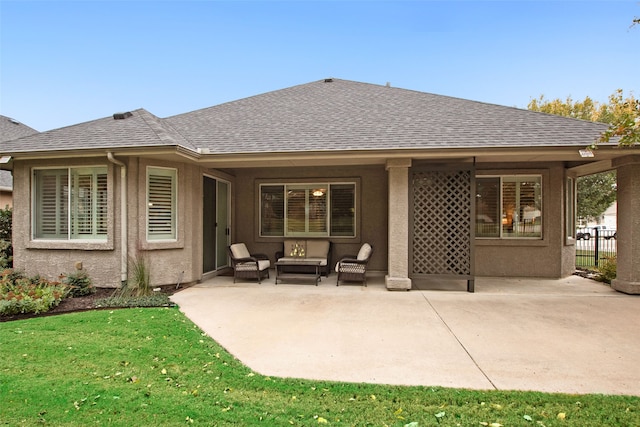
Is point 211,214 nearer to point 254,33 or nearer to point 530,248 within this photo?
point 530,248

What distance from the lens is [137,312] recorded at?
5484 millimetres

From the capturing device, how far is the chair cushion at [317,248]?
9188mm

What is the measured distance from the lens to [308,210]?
9.73 m

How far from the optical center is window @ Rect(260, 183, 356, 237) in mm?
9609

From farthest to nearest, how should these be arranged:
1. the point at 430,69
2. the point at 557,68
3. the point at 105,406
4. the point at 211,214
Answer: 1. the point at 430,69
2. the point at 557,68
3. the point at 211,214
4. the point at 105,406

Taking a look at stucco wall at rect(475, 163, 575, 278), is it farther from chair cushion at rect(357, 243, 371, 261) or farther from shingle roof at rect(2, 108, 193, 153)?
shingle roof at rect(2, 108, 193, 153)

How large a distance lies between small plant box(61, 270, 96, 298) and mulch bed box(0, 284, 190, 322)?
5.5 inches

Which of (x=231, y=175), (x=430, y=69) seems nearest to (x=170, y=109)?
(x=430, y=69)

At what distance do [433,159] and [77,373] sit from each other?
7.07 m

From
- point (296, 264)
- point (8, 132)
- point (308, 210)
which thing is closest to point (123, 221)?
point (296, 264)

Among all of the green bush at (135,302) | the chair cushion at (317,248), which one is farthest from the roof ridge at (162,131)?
the chair cushion at (317,248)

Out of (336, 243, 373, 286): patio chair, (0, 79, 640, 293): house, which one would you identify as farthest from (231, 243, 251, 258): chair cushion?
(336, 243, 373, 286): patio chair

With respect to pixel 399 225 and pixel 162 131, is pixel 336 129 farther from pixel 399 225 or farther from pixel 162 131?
pixel 162 131

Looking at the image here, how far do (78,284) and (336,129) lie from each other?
6.58 m
